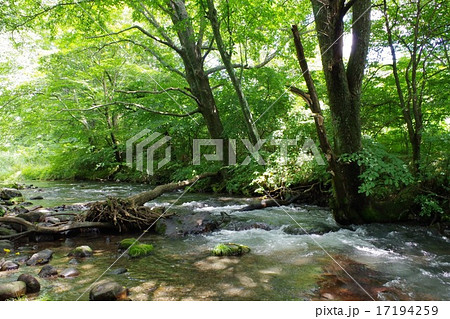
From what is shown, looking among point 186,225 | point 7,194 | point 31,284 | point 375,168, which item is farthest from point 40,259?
point 7,194

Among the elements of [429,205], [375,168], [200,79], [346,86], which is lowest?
[429,205]

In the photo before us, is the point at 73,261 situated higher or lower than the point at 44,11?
lower

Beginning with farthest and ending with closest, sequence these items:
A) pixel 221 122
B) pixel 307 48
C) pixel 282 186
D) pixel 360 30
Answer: pixel 221 122
pixel 307 48
pixel 282 186
pixel 360 30

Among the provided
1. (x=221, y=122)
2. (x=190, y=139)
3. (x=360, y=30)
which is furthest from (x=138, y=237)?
(x=190, y=139)

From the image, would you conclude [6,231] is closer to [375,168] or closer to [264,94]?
[375,168]

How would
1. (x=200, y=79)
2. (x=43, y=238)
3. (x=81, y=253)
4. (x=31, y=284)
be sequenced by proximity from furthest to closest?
(x=200, y=79)
(x=43, y=238)
(x=81, y=253)
(x=31, y=284)

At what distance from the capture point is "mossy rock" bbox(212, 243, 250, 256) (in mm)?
4211

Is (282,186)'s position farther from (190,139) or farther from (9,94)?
(9,94)

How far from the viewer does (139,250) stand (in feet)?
14.0

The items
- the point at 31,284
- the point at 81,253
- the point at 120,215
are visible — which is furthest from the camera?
the point at 120,215

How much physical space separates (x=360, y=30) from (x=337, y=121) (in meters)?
1.68

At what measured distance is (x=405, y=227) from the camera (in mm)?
5289

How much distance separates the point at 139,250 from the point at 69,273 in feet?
3.39

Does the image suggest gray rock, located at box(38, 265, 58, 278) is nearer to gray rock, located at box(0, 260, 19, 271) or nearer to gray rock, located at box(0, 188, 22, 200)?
gray rock, located at box(0, 260, 19, 271)
